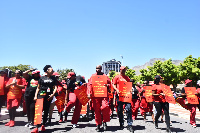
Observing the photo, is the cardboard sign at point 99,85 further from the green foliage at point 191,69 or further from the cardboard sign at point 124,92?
the green foliage at point 191,69

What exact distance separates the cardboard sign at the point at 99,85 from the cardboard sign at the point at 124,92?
1.77 ft

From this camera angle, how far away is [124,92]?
6.22 m

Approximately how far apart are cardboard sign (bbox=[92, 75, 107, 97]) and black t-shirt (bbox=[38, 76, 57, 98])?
135 cm

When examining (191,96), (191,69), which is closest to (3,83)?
(191,96)

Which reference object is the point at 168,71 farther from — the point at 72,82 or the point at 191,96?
the point at 72,82

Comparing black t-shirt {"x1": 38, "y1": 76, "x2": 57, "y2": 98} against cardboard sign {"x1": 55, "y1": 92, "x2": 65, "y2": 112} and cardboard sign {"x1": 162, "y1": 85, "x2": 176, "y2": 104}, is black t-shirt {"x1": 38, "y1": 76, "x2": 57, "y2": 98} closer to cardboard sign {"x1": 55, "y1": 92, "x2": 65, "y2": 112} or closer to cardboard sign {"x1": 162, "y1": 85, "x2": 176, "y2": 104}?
cardboard sign {"x1": 55, "y1": 92, "x2": 65, "y2": 112}

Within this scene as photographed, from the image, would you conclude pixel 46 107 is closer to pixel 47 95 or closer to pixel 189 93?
pixel 47 95

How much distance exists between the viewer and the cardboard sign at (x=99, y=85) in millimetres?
6160

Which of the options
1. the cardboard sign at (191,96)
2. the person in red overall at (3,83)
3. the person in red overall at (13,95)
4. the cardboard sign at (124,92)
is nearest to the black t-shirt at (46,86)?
the person in red overall at (13,95)

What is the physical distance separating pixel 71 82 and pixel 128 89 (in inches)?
94.4

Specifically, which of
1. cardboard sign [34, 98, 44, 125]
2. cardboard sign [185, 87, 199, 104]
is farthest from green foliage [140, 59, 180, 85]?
cardboard sign [34, 98, 44, 125]

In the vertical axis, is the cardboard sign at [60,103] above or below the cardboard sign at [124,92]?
below

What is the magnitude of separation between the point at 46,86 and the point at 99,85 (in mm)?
1711

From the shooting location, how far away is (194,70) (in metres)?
39.9
